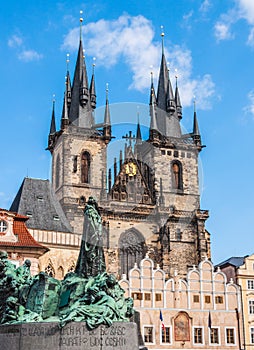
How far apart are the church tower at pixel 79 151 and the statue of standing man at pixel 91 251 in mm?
34772

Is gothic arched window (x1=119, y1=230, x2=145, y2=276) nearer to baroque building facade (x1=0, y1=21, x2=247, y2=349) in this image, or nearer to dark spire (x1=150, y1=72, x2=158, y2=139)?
baroque building facade (x1=0, y1=21, x2=247, y2=349)

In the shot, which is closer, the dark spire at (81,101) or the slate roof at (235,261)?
the slate roof at (235,261)

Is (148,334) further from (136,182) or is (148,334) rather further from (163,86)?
(163,86)

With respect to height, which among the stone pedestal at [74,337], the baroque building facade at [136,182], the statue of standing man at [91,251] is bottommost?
the stone pedestal at [74,337]

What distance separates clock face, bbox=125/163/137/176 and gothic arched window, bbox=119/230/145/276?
5.88 m

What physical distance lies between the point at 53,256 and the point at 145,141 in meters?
22.6

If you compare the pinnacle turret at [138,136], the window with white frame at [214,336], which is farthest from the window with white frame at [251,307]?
the pinnacle turret at [138,136]

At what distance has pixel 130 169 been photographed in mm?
56312

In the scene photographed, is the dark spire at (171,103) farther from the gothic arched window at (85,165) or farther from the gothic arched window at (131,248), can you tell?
the gothic arched window at (131,248)

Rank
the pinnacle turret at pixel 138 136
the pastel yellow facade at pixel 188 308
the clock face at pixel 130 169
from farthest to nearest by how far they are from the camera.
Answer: the pinnacle turret at pixel 138 136, the clock face at pixel 130 169, the pastel yellow facade at pixel 188 308

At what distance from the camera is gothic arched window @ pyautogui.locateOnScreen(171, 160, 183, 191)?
185ft

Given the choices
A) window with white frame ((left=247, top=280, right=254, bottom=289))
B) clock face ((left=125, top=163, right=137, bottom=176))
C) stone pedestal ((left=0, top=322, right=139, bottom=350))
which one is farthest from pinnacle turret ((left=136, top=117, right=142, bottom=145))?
stone pedestal ((left=0, top=322, right=139, bottom=350))

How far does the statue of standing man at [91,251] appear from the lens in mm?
14938

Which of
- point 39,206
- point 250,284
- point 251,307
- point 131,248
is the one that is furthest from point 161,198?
point 251,307
